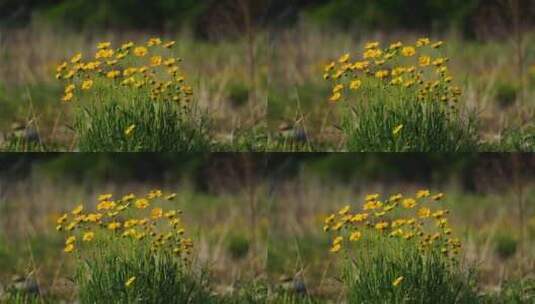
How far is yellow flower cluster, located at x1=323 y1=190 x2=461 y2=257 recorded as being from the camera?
231 inches

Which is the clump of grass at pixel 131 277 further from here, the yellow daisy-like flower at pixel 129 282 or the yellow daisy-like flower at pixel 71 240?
the yellow daisy-like flower at pixel 71 240

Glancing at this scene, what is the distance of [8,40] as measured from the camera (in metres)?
6.07

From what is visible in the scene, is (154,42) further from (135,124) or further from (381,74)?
(381,74)

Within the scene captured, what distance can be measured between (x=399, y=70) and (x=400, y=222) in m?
0.85

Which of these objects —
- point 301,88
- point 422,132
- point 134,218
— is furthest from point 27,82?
point 422,132

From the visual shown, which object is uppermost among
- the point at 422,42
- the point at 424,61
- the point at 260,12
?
the point at 260,12

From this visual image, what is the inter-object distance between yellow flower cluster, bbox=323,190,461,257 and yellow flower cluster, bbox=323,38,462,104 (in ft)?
1.91

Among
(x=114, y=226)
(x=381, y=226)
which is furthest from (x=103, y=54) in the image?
(x=381, y=226)

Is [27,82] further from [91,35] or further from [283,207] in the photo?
[283,207]

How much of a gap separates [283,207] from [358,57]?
953 mm

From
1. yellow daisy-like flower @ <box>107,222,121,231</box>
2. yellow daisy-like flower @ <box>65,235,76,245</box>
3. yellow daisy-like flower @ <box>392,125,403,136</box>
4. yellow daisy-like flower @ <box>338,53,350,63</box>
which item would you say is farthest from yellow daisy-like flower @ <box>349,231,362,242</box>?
yellow daisy-like flower @ <box>65,235,76,245</box>

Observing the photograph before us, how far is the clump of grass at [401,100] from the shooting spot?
5.88 m

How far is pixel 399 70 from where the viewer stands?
5.97m

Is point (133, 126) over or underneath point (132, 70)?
underneath
